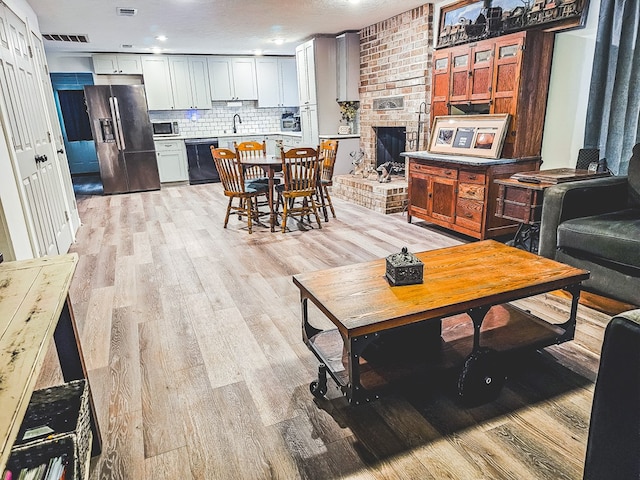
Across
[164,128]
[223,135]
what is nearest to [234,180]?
[223,135]

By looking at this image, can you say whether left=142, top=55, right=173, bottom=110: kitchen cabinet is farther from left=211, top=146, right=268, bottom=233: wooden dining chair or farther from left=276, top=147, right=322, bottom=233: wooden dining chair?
left=276, top=147, right=322, bottom=233: wooden dining chair

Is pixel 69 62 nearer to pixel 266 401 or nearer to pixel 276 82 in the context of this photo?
pixel 276 82

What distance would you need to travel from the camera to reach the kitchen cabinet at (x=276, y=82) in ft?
27.0

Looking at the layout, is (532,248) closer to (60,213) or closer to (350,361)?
(350,361)

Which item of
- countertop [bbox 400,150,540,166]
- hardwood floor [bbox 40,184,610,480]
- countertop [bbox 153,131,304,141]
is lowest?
hardwood floor [bbox 40,184,610,480]

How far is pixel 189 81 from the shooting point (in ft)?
25.2

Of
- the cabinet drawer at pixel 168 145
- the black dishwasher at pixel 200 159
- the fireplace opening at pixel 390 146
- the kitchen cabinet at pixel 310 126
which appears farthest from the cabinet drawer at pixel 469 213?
the cabinet drawer at pixel 168 145

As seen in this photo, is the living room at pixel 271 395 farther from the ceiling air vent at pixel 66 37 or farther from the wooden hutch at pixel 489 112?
the ceiling air vent at pixel 66 37

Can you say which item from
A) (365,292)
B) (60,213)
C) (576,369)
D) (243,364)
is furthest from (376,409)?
(60,213)

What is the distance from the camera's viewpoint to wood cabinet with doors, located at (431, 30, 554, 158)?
3441 mm

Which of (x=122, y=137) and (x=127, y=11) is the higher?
(x=127, y=11)

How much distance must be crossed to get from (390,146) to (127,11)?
3.71m

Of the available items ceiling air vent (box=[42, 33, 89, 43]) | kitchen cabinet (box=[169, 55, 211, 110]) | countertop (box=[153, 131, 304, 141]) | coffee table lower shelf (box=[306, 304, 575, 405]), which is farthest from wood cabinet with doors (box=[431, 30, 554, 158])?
kitchen cabinet (box=[169, 55, 211, 110])

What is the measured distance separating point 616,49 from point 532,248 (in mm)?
1550
